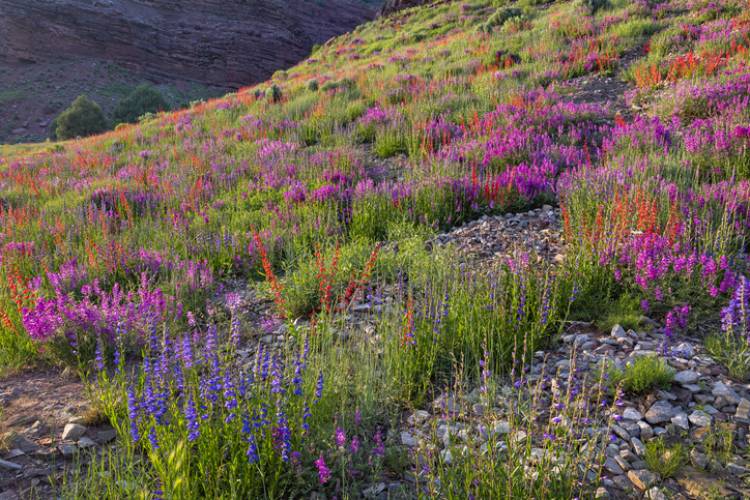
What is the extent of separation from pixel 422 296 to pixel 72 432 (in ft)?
9.35

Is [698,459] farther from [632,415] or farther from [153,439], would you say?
[153,439]

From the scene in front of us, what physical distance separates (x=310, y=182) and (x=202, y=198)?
1.97 meters

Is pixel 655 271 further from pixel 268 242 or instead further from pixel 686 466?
pixel 268 242

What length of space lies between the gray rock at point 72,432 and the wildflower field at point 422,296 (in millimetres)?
114

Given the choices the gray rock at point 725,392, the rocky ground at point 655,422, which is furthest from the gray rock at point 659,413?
the gray rock at point 725,392

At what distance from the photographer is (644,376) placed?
3.28 metres

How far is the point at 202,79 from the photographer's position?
49844mm

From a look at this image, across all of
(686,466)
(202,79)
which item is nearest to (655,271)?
(686,466)

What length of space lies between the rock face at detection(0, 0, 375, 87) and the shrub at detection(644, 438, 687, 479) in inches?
2086

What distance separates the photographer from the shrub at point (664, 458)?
2668 millimetres

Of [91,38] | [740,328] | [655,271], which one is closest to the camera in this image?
[740,328]

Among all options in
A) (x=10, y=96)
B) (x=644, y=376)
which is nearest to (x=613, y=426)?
(x=644, y=376)

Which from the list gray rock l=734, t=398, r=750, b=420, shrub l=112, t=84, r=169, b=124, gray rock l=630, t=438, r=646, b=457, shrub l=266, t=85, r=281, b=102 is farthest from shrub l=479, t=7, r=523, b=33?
shrub l=112, t=84, r=169, b=124

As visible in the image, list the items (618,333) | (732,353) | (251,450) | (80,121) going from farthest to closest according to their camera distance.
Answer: (80,121) → (618,333) → (732,353) → (251,450)
